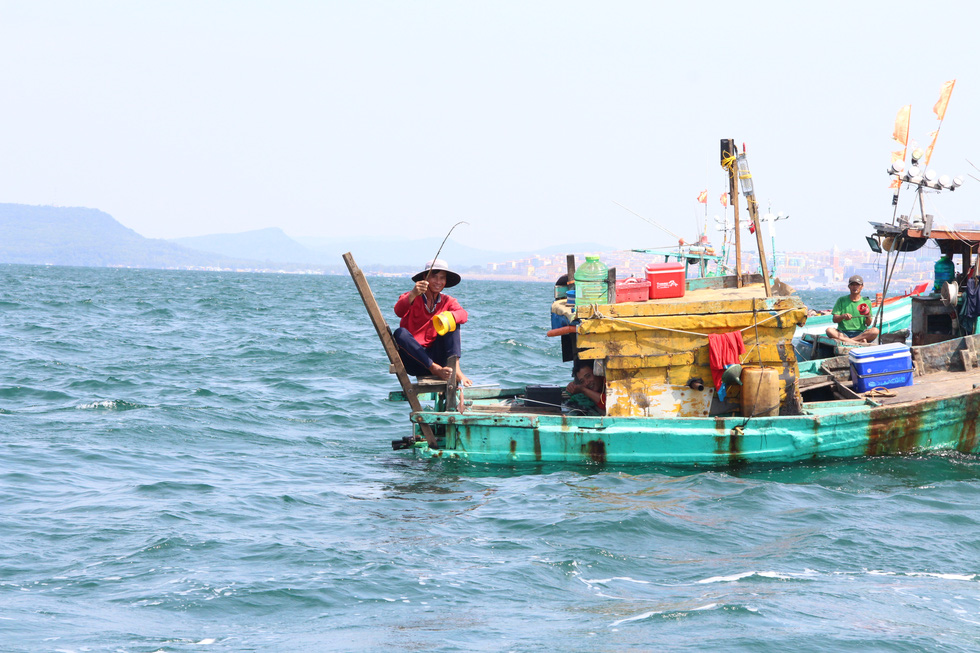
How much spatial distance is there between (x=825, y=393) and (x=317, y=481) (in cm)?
648

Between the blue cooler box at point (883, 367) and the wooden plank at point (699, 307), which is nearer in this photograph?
the wooden plank at point (699, 307)

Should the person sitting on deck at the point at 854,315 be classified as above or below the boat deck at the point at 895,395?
above

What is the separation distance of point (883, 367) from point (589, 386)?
355cm

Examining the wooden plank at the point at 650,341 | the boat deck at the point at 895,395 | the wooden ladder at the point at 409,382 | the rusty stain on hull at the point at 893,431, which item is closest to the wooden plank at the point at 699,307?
the wooden plank at the point at 650,341

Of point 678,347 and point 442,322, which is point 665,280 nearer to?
point 678,347

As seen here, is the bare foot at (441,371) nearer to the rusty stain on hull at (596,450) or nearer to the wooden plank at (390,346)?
the wooden plank at (390,346)

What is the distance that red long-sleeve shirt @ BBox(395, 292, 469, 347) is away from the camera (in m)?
11.3

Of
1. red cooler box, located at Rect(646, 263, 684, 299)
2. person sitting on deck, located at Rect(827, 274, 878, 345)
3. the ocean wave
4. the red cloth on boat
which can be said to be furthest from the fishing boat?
the ocean wave

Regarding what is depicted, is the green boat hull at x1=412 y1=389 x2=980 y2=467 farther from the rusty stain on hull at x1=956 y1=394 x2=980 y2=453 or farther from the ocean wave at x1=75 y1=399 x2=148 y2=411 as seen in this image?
the ocean wave at x1=75 y1=399 x2=148 y2=411

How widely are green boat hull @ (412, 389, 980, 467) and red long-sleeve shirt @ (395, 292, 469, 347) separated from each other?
971mm

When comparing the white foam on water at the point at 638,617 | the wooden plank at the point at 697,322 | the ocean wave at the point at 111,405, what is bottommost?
the white foam on water at the point at 638,617

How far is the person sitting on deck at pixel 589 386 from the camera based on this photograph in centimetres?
1131

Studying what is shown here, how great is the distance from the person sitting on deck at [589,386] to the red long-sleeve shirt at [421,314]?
1645mm

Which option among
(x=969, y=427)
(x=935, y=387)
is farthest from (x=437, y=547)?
(x=935, y=387)
